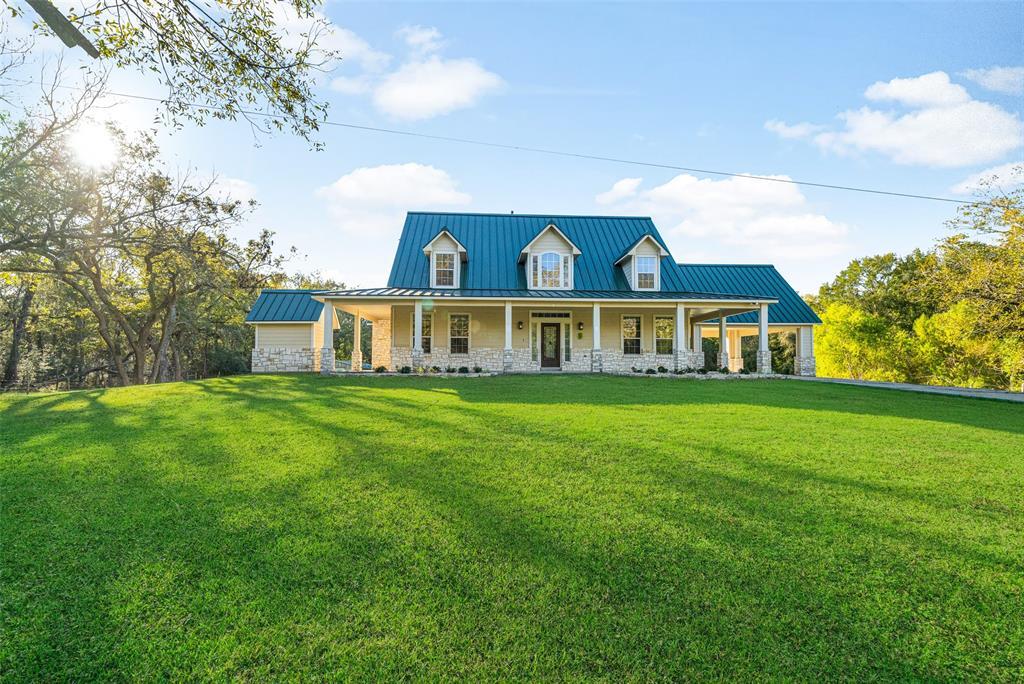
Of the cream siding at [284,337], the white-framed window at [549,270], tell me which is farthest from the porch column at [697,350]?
the cream siding at [284,337]

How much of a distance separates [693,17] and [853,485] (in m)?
10.2

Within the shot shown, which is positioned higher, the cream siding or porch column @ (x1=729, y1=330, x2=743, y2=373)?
the cream siding

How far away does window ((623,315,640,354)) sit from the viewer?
63.2ft

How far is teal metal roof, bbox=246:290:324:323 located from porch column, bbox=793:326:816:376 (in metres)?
Answer: 22.8

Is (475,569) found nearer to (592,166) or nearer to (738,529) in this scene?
(738,529)

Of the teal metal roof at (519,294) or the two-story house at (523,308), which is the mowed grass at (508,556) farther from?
the two-story house at (523,308)

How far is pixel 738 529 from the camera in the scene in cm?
362

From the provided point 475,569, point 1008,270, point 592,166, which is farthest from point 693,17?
point 1008,270

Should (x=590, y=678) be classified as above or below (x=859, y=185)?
below

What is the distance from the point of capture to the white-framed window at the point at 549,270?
1906 cm

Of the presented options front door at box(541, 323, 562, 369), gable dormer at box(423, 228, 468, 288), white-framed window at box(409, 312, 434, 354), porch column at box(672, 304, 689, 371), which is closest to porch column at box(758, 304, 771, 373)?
porch column at box(672, 304, 689, 371)

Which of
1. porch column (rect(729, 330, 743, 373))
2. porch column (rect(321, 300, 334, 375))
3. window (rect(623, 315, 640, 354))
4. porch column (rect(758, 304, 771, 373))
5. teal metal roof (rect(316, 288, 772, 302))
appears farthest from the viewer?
porch column (rect(729, 330, 743, 373))

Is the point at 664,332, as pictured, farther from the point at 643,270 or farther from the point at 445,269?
the point at 445,269

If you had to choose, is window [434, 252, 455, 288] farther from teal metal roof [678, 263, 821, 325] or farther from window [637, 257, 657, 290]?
teal metal roof [678, 263, 821, 325]
